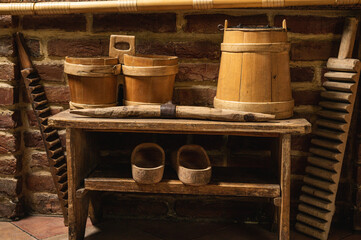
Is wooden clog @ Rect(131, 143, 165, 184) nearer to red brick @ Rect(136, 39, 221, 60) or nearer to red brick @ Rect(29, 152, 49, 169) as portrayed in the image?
red brick @ Rect(136, 39, 221, 60)

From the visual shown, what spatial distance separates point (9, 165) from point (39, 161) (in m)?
0.13

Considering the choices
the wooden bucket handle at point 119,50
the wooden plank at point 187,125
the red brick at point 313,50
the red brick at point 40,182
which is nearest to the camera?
the wooden plank at point 187,125

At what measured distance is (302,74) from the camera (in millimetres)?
1782

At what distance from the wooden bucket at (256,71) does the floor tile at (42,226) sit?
3.20 ft

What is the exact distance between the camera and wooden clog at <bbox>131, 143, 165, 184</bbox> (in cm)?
149

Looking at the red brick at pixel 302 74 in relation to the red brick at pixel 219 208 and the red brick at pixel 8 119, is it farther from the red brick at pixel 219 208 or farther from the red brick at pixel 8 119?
the red brick at pixel 8 119

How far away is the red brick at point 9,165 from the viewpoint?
1895 millimetres

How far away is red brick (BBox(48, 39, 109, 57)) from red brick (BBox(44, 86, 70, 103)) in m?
0.15

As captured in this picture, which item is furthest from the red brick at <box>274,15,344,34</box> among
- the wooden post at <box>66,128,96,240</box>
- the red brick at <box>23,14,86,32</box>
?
the wooden post at <box>66,128,96,240</box>

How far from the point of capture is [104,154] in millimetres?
1936

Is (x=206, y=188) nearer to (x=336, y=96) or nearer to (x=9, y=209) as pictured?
(x=336, y=96)

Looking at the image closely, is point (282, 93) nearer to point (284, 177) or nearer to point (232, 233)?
point (284, 177)

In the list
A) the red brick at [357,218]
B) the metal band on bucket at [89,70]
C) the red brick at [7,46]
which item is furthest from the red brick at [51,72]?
the red brick at [357,218]

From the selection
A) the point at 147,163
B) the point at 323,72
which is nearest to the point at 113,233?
the point at 147,163
